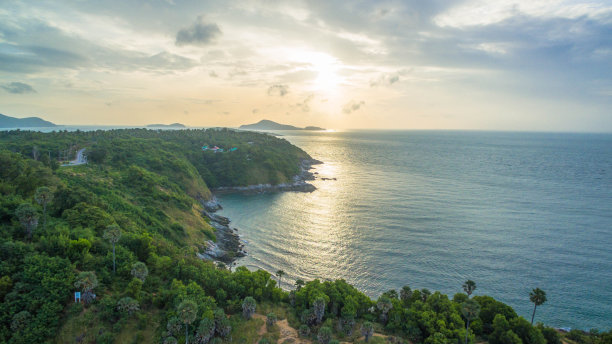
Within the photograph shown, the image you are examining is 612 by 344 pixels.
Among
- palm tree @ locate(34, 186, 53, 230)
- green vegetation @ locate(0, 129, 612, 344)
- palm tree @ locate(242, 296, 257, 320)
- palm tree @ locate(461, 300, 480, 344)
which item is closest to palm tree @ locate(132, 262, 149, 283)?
green vegetation @ locate(0, 129, 612, 344)

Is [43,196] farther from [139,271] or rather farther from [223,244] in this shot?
[223,244]

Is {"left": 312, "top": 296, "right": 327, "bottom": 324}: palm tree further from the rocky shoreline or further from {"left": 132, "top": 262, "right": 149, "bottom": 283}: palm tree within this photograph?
the rocky shoreline

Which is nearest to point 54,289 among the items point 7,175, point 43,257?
point 43,257

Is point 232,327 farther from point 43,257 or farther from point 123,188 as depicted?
point 123,188

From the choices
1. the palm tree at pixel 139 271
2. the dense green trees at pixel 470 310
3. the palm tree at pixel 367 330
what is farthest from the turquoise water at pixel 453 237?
the palm tree at pixel 139 271

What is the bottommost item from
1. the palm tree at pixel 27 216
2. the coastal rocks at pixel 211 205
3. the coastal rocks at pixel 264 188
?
the coastal rocks at pixel 211 205

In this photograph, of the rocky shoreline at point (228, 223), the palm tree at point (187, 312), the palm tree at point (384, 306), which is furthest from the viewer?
the rocky shoreline at point (228, 223)

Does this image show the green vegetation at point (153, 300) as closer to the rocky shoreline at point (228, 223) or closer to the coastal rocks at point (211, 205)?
the rocky shoreline at point (228, 223)
